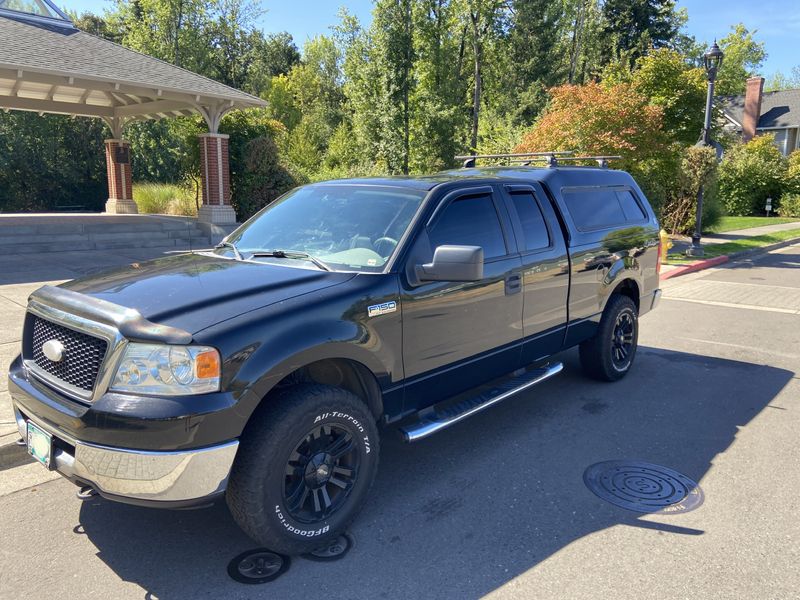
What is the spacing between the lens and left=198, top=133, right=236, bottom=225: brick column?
16.5m

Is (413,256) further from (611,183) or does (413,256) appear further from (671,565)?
(611,183)

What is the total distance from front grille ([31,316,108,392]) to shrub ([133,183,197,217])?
17.5 metres

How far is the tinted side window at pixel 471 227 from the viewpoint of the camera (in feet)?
A: 12.9

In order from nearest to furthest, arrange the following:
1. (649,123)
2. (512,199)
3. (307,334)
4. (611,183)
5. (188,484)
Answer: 1. (188,484)
2. (307,334)
3. (512,199)
4. (611,183)
5. (649,123)

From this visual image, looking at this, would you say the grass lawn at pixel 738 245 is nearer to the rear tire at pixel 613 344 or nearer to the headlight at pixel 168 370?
the rear tire at pixel 613 344

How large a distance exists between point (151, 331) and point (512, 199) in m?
2.89

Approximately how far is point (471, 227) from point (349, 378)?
1.42 metres

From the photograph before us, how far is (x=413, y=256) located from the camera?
3.63m

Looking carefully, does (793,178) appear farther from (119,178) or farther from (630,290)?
(119,178)

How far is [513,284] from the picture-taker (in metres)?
→ 4.33

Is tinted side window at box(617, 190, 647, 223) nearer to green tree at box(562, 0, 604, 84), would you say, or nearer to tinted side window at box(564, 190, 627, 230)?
tinted side window at box(564, 190, 627, 230)

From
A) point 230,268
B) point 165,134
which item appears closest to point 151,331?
point 230,268

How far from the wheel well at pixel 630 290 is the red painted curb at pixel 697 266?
720 centimetres

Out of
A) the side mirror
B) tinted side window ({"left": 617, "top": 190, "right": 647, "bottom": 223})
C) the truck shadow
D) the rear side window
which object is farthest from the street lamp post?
the side mirror
